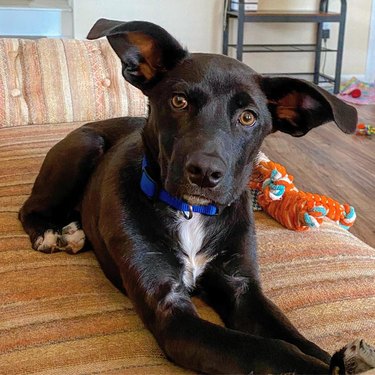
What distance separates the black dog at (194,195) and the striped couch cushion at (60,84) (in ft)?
4.40

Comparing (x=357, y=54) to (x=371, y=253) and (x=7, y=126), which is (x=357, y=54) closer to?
(x=7, y=126)

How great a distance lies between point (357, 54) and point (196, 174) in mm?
5057

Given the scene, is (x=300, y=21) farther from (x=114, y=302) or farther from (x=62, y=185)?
(x=114, y=302)

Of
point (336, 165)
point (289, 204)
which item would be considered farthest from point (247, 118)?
point (336, 165)

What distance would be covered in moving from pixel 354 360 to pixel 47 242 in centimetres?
101

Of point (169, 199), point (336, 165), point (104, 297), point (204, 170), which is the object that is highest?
point (204, 170)

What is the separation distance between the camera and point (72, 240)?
1.82 meters

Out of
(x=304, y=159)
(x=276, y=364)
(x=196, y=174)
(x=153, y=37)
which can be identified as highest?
(x=153, y=37)

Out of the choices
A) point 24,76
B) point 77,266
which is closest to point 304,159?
point 24,76

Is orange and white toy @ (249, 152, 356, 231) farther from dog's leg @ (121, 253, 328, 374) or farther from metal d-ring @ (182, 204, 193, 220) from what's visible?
dog's leg @ (121, 253, 328, 374)

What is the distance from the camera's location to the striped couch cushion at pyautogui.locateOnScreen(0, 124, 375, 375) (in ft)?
4.33

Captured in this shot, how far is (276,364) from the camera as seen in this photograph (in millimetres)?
1143

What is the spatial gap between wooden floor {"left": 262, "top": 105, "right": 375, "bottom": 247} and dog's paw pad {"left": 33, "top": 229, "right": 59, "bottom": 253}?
1494mm

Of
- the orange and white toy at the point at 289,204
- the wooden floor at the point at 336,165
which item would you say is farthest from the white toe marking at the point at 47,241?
the wooden floor at the point at 336,165
